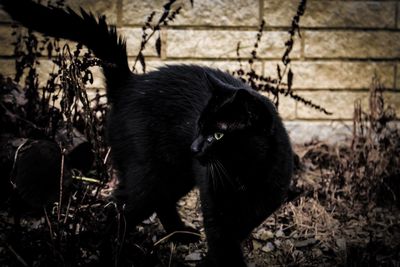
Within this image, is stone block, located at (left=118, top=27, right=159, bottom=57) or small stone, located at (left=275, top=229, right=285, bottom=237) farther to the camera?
stone block, located at (left=118, top=27, right=159, bottom=57)

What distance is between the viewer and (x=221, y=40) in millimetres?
4535

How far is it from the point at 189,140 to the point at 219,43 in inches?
86.1

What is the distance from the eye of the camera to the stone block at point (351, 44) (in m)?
4.56

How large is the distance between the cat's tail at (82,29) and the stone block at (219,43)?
71.7 inches

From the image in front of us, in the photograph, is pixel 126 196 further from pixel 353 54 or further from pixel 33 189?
pixel 353 54

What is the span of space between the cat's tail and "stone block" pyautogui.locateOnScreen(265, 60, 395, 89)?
2.15 m

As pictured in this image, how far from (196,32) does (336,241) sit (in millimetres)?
2346

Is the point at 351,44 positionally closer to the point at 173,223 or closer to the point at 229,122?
the point at 173,223

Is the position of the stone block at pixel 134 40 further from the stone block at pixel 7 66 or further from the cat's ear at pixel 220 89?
the cat's ear at pixel 220 89

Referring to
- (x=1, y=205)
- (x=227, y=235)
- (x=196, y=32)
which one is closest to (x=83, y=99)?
(x=227, y=235)

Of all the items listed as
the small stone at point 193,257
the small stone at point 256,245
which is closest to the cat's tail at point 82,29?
the small stone at point 193,257

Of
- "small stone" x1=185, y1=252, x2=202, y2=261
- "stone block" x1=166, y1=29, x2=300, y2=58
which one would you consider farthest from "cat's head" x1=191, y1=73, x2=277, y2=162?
"stone block" x1=166, y1=29, x2=300, y2=58

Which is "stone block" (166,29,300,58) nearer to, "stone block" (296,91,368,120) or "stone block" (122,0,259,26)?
"stone block" (122,0,259,26)

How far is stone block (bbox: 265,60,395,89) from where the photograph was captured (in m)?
4.60
